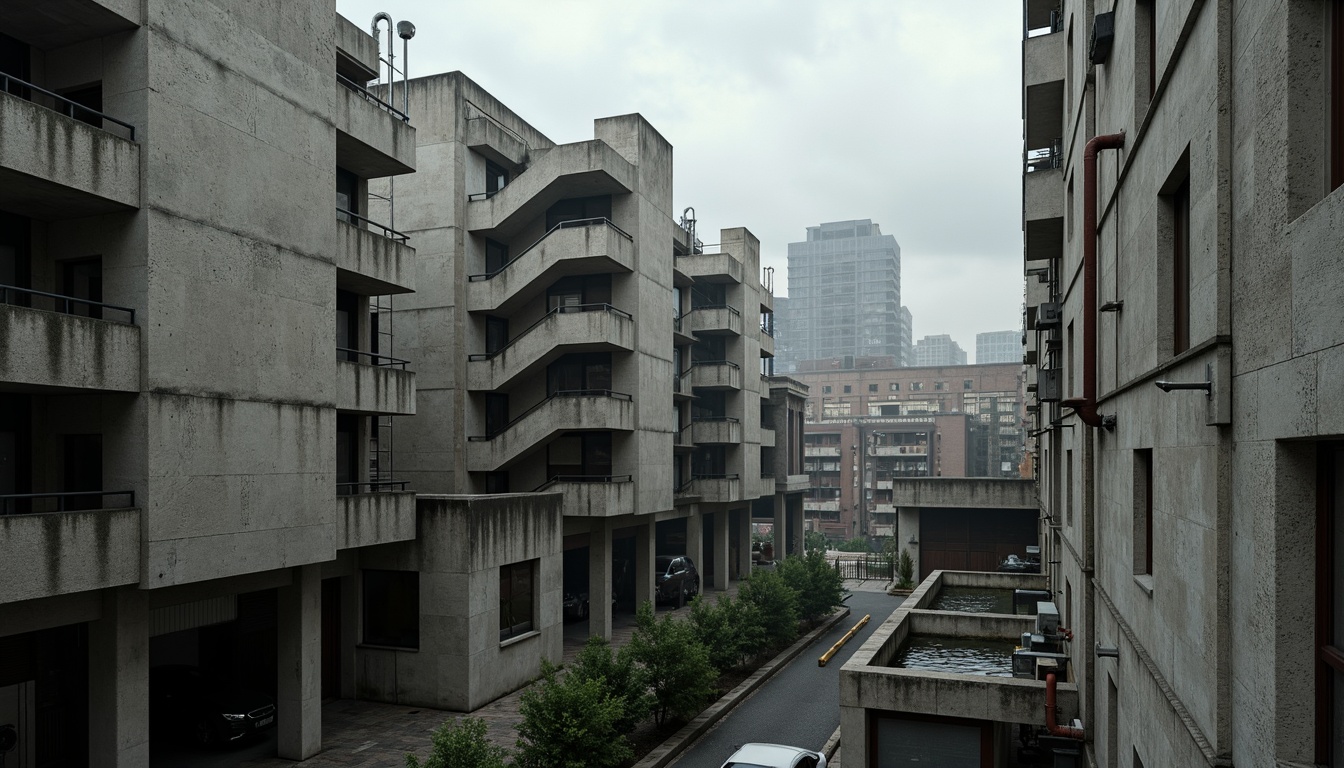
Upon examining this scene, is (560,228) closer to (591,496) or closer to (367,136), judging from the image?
(591,496)

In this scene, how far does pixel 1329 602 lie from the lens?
17.5ft

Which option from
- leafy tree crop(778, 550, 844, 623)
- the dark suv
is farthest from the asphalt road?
the dark suv

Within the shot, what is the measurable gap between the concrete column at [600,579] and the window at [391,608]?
31.2ft

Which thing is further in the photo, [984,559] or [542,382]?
[984,559]

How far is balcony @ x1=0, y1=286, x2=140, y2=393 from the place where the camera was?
1363 centimetres

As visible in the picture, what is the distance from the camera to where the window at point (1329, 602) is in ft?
17.1

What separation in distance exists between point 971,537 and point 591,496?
23.4m

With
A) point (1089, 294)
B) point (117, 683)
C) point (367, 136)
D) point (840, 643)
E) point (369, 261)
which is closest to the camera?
point (1089, 294)

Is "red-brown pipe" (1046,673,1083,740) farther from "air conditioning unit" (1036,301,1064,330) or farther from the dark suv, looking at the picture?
the dark suv

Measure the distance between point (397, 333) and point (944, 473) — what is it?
72751 millimetres

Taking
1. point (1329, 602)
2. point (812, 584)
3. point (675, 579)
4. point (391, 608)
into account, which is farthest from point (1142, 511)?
point (675, 579)

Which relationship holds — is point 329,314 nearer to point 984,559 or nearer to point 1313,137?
point 1313,137

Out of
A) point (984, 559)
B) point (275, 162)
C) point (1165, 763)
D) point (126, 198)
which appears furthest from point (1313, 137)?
point (984, 559)

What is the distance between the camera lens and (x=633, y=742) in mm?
20516
